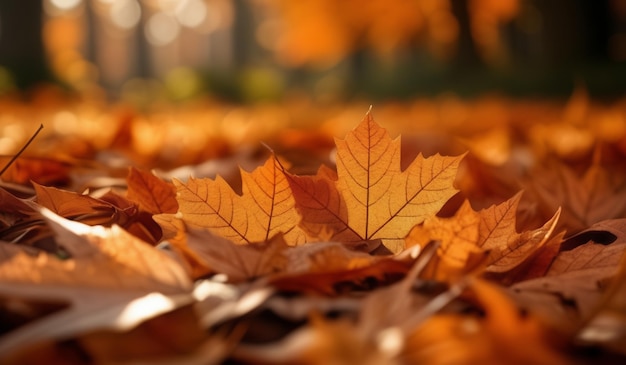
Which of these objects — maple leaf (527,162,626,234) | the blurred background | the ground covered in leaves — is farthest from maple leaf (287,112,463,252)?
the blurred background

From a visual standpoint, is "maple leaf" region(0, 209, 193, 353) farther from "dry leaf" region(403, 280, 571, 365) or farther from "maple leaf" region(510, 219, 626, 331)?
"maple leaf" region(510, 219, 626, 331)

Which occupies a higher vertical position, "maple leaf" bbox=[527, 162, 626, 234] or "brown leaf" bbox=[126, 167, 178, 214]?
"brown leaf" bbox=[126, 167, 178, 214]

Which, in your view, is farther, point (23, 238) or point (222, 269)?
point (23, 238)

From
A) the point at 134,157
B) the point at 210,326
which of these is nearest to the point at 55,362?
the point at 210,326

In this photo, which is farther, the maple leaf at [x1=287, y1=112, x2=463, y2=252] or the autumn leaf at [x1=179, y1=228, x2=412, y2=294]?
the maple leaf at [x1=287, y1=112, x2=463, y2=252]

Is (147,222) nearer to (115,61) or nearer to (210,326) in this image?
(210,326)

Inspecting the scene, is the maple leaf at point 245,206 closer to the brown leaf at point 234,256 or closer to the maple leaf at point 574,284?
the brown leaf at point 234,256

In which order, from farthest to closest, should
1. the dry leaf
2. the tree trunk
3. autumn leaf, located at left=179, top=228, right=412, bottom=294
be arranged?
1. the tree trunk
2. autumn leaf, located at left=179, top=228, right=412, bottom=294
3. the dry leaf

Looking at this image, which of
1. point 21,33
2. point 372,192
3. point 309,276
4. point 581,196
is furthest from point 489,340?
point 21,33

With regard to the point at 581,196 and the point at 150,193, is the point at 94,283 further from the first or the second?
the point at 581,196
